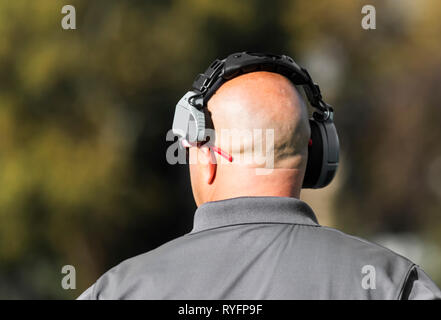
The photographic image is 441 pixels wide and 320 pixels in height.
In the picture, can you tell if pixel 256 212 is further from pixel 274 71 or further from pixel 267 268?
pixel 274 71

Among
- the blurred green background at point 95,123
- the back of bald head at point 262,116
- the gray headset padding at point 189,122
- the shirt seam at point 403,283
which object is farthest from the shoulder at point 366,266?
the blurred green background at point 95,123

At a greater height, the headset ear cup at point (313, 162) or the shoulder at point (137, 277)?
the headset ear cup at point (313, 162)

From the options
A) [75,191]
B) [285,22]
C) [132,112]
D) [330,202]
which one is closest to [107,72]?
[132,112]

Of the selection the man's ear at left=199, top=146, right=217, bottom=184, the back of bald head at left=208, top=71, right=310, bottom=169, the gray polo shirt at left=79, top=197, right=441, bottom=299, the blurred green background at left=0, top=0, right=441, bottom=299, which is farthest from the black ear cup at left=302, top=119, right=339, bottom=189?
the blurred green background at left=0, top=0, right=441, bottom=299

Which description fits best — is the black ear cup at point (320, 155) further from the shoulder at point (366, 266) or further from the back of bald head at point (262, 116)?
the shoulder at point (366, 266)

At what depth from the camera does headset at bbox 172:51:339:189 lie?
2.05 metres

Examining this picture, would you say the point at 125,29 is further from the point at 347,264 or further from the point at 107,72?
the point at 347,264

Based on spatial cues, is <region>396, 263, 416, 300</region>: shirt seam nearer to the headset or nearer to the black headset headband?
the headset

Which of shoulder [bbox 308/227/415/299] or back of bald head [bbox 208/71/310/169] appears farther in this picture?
back of bald head [bbox 208/71/310/169]

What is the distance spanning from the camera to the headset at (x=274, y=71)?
6.72ft

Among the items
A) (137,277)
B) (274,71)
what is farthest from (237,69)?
(137,277)

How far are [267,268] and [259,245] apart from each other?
7 centimetres

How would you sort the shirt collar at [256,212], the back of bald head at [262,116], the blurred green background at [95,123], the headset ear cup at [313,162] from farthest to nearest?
the blurred green background at [95,123] → the headset ear cup at [313,162] → the back of bald head at [262,116] → the shirt collar at [256,212]

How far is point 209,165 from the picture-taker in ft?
6.58
